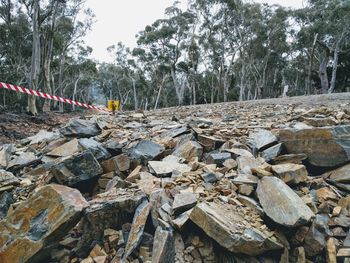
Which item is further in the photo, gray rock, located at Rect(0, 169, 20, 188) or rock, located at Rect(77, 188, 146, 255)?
gray rock, located at Rect(0, 169, 20, 188)

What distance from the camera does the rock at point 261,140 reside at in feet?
13.2

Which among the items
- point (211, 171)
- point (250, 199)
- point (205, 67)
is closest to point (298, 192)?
point (250, 199)

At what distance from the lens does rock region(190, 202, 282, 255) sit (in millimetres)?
2291

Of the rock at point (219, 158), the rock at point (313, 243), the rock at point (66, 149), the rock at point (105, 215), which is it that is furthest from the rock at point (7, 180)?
the rock at point (313, 243)

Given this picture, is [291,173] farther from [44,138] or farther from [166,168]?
[44,138]

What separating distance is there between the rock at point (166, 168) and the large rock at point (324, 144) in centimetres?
155

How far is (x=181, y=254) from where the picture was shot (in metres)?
2.40

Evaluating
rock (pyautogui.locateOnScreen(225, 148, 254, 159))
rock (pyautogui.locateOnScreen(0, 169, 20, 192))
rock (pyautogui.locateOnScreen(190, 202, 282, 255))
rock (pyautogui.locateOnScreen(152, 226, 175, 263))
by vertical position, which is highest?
rock (pyautogui.locateOnScreen(225, 148, 254, 159))

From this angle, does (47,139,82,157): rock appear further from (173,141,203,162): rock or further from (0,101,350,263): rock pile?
(173,141,203,162): rock

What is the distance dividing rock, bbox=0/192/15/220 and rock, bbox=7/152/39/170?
3.55 feet

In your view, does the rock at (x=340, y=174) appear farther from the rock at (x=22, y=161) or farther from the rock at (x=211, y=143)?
the rock at (x=22, y=161)

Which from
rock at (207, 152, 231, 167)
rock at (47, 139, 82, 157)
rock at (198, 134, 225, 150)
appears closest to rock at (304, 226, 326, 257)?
rock at (207, 152, 231, 167)

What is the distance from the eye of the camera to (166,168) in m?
3.74

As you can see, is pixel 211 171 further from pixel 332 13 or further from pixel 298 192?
pixel 332 13
